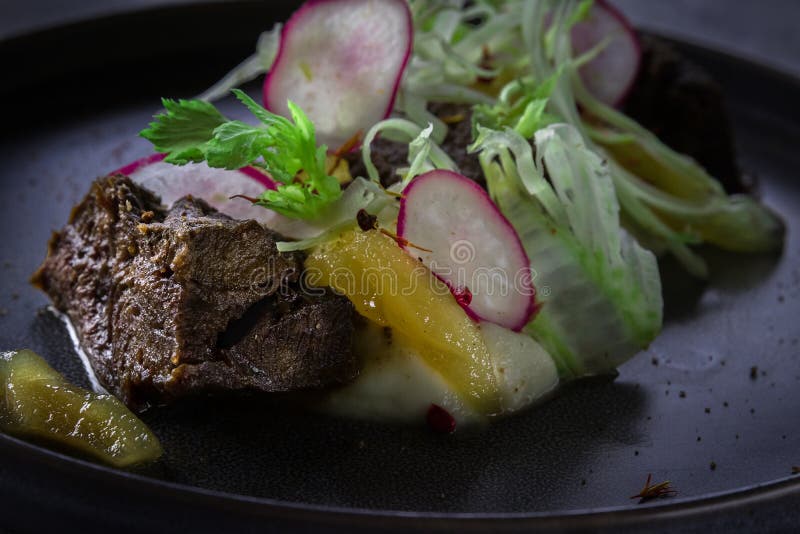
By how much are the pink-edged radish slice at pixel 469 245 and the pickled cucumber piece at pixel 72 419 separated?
1.09 meters

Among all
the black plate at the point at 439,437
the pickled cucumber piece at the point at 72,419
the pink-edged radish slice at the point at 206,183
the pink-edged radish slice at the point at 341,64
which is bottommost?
the black plate at the point at 439,437

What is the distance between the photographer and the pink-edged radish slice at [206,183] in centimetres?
364

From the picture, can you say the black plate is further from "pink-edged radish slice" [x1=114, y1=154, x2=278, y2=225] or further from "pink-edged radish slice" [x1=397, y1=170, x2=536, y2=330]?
"pink-edged radish slice" [x1=114, y1=154, x2=278, y2=225]

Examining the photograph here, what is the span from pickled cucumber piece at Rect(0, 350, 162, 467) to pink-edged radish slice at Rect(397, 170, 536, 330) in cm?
109

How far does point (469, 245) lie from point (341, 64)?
961 millimetres

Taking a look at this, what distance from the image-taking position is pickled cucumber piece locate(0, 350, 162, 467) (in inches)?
114

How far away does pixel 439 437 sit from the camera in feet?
10.8

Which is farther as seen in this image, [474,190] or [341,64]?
[341,64]

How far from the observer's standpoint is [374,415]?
11.0ft

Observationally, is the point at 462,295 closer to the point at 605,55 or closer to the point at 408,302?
the point at 408,302

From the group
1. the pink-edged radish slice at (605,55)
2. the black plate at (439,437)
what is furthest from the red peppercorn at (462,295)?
the pink-edged radish slice at (605,55)

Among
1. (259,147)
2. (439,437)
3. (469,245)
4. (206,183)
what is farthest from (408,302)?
(206,183)

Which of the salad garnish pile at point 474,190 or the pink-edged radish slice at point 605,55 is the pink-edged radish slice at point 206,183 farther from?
the pink-edged radish slice at point 605,55

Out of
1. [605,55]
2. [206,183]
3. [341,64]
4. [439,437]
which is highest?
[341,64]
